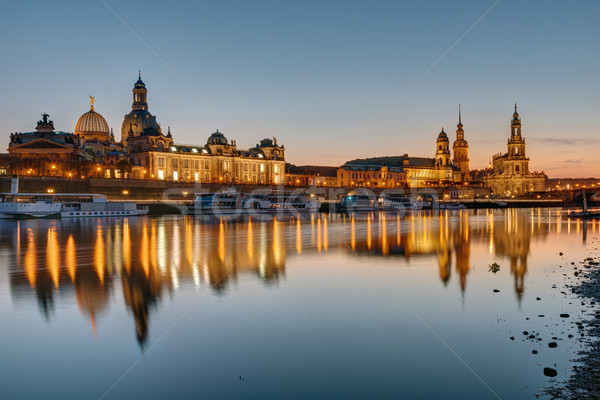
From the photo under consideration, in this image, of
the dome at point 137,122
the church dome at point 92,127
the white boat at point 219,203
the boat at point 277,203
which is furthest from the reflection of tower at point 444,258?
the church dome at point 92,127

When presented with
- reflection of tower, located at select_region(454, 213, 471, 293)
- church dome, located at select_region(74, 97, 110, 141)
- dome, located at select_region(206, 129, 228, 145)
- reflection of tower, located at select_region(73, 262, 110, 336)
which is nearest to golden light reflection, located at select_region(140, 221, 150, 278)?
reflection of tower, located at select_region(73, 262, 110, 336)

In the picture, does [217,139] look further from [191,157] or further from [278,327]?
[278,327]

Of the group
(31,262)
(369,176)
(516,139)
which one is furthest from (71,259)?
(516,139)

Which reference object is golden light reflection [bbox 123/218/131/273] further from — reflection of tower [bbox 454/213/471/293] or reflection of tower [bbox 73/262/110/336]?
reflection of tower [bbox 454/213/471/293]

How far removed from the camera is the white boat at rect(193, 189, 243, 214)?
248 ft

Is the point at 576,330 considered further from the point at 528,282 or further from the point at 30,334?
the point at 30,334

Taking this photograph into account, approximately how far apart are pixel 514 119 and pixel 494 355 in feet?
669

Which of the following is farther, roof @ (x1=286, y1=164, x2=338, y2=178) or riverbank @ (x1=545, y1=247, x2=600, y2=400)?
roof @ (x1=286, y1=164, x2=338, y2=178)

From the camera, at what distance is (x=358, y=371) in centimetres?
902

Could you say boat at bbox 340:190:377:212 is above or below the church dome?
below

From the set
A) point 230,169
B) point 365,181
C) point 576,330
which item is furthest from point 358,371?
Answer: point 365,181

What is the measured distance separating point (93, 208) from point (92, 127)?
104 meters

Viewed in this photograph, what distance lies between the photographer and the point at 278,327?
38.5ft

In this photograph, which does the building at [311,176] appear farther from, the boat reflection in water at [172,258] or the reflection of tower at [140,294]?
the reflection of tower at [140,294]
